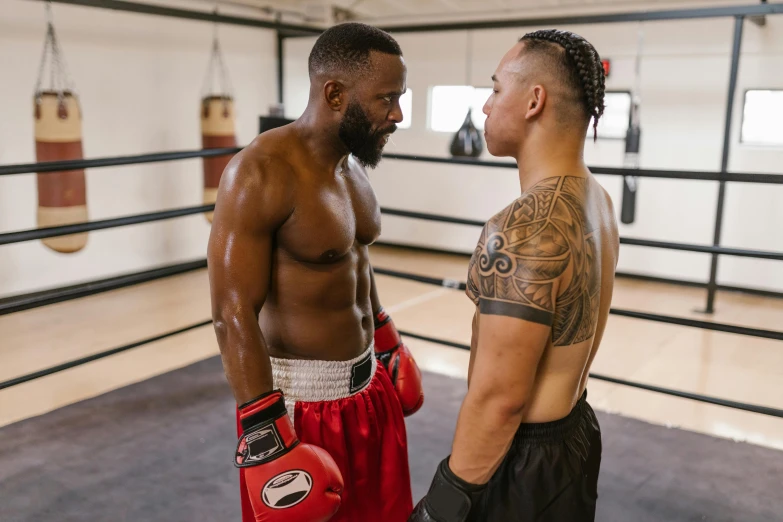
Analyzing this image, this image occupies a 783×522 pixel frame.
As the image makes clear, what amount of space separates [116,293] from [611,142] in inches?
166


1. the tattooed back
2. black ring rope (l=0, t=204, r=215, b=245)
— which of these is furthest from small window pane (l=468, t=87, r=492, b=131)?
the tattooed back

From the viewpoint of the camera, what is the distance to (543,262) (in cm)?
110

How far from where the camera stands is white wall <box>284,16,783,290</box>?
17.1 feet

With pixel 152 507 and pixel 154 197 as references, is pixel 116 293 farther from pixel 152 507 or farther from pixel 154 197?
pixel 152 507

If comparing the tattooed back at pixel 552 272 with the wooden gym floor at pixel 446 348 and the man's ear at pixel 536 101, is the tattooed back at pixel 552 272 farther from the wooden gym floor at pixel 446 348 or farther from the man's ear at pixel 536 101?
the wooden gym floor at pixel 446 348

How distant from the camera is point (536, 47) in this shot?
1179 millimetres

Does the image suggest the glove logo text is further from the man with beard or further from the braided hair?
the braided hair

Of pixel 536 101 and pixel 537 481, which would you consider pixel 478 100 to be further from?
pixel 537 481

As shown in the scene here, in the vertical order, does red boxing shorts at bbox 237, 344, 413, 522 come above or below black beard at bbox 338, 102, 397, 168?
below

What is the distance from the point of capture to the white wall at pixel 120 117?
4.55 meters

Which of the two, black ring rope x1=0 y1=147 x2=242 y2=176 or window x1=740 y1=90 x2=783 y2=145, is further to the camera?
window x1=740 y1=90 x2=783 y2=145

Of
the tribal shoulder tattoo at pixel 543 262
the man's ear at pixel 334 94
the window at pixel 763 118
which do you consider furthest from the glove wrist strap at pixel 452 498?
the window at pixel 763 118

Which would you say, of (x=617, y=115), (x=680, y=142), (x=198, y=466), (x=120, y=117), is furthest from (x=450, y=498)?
(x=617, y=115)

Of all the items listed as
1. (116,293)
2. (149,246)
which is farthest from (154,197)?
(116,293)
